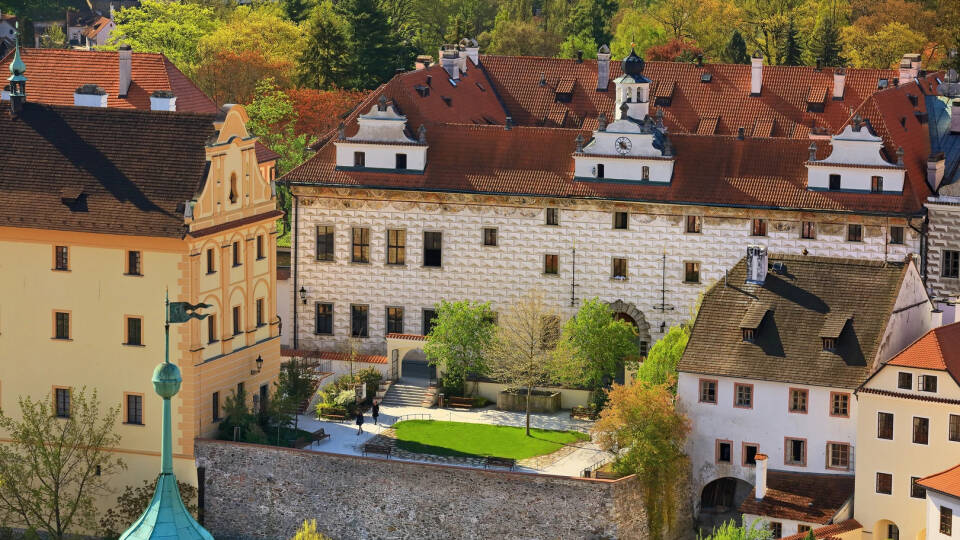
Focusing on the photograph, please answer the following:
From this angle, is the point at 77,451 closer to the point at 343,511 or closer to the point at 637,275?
the point at 343,511

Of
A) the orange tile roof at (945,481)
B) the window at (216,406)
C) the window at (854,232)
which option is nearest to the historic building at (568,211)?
the window at (854,232)

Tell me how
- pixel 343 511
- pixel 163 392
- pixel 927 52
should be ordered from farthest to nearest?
pixel 927 52 < pixel 343 511 < pixel 163 392

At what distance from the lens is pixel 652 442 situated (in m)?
80.0

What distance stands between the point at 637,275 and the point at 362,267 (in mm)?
11145

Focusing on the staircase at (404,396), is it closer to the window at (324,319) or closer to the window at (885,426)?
the window at (324,319)

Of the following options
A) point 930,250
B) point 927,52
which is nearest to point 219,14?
point 927,52

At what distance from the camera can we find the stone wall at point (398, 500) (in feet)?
261

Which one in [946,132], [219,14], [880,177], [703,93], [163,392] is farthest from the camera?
[219,14]

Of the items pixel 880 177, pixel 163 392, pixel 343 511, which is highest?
pixel 880 177

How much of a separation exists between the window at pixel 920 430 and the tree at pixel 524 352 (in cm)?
1508

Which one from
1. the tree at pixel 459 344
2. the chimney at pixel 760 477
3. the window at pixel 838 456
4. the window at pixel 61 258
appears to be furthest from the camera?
the tree at pixel 459 344

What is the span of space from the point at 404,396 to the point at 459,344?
9.60ft

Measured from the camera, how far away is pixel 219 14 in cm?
15612

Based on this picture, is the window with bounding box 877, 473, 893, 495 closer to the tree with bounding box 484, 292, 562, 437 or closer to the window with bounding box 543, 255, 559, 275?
the tree with bounding box 484, 292, 562, 437
